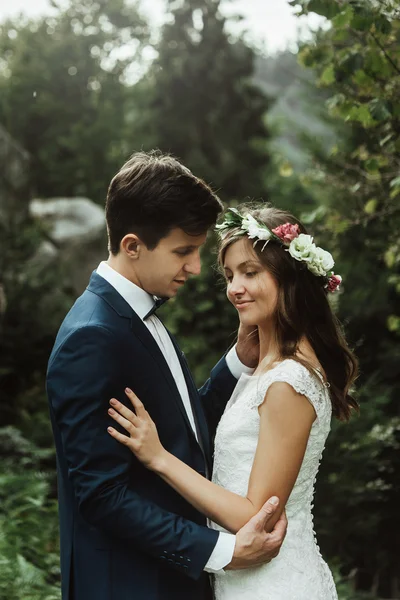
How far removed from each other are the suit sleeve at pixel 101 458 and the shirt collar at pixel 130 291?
222 mm

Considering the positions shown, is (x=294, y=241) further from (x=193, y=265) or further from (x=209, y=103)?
(x=209, y=103)

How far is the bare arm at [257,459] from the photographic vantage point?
7.63 ft

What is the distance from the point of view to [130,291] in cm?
251

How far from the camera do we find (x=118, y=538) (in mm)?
2342

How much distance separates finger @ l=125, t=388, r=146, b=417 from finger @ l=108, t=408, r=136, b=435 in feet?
0.18

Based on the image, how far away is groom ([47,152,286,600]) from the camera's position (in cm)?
224

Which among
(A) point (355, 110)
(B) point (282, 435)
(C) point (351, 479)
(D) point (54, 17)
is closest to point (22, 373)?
(C) point (351, 479)

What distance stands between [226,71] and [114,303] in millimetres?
18621

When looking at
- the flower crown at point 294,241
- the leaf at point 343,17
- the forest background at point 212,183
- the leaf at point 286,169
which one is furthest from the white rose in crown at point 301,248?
the leaf at point 286,169

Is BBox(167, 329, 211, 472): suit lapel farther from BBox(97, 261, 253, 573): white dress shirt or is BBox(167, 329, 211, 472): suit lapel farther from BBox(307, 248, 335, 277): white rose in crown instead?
BBox(307, 248, 335, 277): white rose in crown

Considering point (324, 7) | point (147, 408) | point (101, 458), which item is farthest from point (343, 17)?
point (101, 458)

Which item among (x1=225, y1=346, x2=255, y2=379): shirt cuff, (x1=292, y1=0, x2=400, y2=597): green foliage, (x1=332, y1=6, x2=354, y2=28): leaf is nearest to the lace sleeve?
(x1=225, y1=346, x2=255, y2=379): shirt cuff

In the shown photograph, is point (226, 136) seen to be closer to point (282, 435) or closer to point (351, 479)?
point (351, 479)

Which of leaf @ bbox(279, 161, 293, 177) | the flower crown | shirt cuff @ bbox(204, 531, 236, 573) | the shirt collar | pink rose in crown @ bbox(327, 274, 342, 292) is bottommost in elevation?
shirt cuff @ bbox(204, 531, 236, 573)
